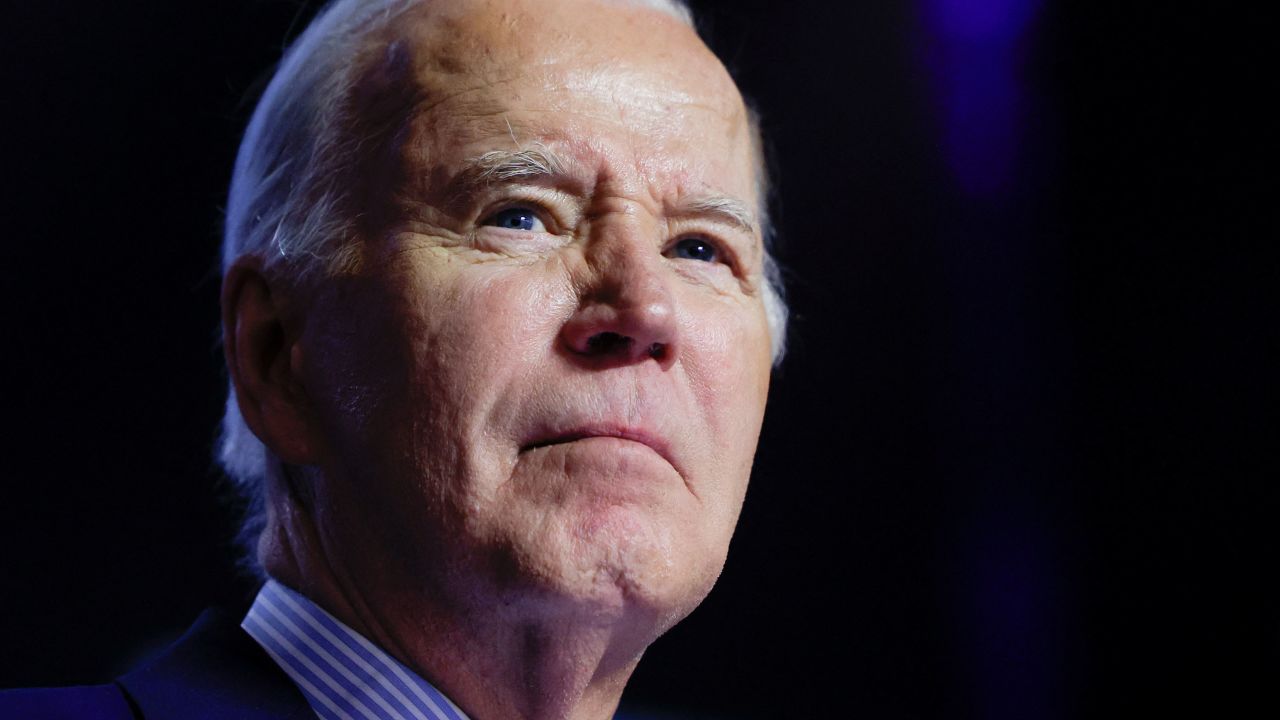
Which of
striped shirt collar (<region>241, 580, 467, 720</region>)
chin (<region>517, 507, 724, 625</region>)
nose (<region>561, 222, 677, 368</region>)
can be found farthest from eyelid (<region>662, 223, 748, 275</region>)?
striped shirt collar (<region>241, 580, 467, 720</region>)

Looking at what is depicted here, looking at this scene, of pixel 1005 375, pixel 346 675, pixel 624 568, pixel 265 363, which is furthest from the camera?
pixel 1005 375

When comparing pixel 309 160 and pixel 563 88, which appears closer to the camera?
pixel 563 88

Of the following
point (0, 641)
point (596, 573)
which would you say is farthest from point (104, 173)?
point (596, 573)

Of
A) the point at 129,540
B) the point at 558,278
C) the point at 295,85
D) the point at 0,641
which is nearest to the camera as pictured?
the point at 558,278

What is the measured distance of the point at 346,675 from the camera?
66.2 inches

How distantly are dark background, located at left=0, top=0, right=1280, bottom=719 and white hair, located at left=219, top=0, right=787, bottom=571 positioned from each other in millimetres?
702

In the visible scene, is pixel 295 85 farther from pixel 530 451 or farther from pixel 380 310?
pixel 530 451

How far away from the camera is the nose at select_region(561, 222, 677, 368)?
5.36 ft

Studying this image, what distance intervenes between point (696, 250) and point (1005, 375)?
1346 millimetres

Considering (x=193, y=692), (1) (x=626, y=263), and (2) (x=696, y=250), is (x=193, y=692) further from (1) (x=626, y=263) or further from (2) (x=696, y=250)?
(2) (x=696, y=250)

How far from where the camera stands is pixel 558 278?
5.55ft

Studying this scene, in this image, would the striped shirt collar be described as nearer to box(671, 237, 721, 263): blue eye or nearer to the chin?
the chin

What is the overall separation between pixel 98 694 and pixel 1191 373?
2432 millimetres

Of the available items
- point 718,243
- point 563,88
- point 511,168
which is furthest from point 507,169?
point 718,243
